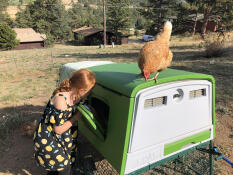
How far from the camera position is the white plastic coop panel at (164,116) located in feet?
5.06

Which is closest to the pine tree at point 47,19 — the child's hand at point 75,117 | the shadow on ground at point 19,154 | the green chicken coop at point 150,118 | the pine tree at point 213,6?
the pine tree at point 213,6

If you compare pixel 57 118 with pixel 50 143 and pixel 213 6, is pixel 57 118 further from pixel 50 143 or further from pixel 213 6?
pixel 213 6

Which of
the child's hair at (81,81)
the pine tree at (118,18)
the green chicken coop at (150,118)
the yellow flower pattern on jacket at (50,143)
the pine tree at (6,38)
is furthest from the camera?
the pine tree at (118,18)

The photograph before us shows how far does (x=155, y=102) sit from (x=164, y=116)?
0.18 metres

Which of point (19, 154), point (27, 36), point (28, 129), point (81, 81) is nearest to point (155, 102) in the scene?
point (81, 81)

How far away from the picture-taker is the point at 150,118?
62.7 inches

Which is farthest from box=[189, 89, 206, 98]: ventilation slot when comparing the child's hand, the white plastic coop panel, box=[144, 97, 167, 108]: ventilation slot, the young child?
the child's hand

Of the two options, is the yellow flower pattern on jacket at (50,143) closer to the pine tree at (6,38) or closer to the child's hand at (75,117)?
the child's hand at (75,117)

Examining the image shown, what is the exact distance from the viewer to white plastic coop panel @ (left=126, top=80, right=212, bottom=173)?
154 centimetres

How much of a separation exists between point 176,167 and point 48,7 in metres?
47.3

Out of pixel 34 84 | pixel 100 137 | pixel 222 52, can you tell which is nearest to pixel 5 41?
pixel 34 84

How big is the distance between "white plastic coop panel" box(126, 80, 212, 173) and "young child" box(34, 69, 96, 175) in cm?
57

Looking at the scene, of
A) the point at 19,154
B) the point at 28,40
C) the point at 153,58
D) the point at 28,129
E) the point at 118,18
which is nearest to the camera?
the point at 153,58

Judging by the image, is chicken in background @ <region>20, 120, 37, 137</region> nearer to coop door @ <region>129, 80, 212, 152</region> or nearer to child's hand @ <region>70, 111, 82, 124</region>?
child's hand @ <region>70, 111, 82, 124</region>
